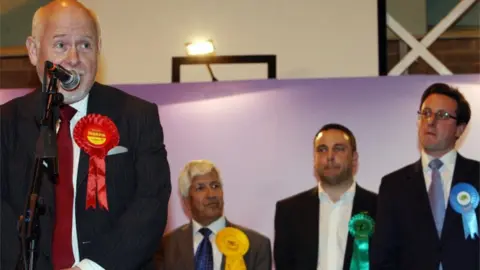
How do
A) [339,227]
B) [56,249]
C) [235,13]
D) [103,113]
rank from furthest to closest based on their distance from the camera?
[235,13]
[339,227]
[103,113]
[56,249]

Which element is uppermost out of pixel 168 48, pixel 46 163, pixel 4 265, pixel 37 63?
pixel 168 48

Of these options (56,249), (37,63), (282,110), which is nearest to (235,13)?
(282,110)

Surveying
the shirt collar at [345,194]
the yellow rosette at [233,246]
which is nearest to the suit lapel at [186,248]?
the yellow rosette at [233,246]

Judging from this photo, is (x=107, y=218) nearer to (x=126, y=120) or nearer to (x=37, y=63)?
(x=126, y=120)

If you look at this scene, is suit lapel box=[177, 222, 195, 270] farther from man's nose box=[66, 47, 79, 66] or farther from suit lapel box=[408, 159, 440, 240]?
man's nose box=[66, 47, 79, 66]

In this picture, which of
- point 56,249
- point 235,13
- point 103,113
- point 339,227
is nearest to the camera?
point 56,249

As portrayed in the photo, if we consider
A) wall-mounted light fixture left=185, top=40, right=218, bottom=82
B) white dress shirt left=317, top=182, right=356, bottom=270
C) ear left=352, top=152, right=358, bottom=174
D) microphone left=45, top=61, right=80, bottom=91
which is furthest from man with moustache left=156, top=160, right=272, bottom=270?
microphone left=45, top=61, right=80, bottom=91

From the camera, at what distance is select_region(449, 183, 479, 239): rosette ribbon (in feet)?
13.0

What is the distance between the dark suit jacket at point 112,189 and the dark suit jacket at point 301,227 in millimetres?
1989

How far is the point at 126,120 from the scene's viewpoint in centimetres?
235

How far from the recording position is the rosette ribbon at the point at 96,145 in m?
2.23

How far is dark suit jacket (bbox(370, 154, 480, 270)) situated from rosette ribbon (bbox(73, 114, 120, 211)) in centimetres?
207

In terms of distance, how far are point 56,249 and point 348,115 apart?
243 cm

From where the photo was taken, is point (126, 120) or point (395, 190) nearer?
point (126, 120)
